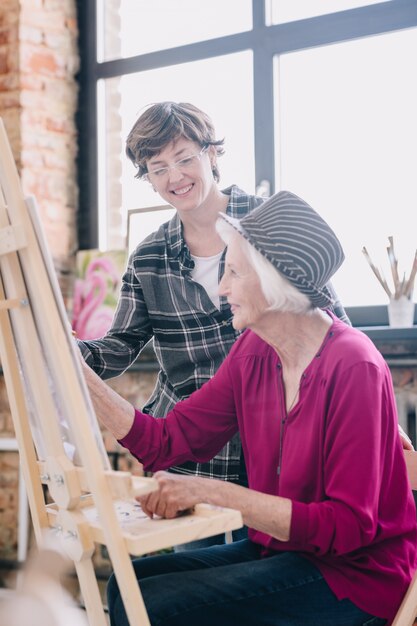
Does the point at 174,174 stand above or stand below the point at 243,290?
above

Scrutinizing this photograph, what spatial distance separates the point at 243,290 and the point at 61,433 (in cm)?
45

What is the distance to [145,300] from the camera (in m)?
2.16

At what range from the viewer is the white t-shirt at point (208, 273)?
211 cm

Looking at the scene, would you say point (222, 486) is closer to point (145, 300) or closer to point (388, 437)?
point (388, 437)

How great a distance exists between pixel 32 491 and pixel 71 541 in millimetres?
140

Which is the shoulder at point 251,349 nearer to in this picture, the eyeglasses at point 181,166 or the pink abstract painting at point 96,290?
the eyeglasses at point 181,166

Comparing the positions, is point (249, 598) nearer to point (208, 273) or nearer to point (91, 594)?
point (91, 594)

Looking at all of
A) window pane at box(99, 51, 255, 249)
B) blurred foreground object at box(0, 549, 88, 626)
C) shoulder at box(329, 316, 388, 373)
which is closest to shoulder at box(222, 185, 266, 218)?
shoulder at box(329, 316, 388, 373)

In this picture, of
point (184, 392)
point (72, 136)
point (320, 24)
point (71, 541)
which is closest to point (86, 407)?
point (71, 541)

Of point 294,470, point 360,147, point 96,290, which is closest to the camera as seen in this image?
point 294,470

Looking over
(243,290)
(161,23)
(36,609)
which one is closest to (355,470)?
(243,290)

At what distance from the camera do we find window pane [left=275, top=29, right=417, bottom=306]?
2998mm

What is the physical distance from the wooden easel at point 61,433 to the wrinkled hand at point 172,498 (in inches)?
0.8

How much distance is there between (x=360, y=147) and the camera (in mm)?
3074
